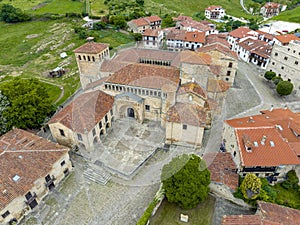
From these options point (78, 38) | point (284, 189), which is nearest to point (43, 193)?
point (284, 189)

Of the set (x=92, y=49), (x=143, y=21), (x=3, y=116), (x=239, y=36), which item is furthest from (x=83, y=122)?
(x=143, y=21)

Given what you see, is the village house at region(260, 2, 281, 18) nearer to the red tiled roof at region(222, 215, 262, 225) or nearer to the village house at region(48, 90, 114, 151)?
the village house at region(48, 90, 114, 151)

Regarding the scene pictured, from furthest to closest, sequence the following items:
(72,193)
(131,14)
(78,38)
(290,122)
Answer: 1. (131,14)
2. (78,38)
3. (290,122)
4. (72,193)

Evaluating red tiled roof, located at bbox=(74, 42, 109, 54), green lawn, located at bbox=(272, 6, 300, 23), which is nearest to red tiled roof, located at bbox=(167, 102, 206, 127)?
red tiled roof, located at bbox=(74, 42, 109, 54)

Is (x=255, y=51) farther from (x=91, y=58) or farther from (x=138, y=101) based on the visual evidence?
(x=91, y=58)

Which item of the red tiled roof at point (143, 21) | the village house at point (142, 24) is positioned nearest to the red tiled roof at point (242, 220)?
the village house at point (142, 24)

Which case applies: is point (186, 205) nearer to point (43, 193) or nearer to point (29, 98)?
point (43, 193)
